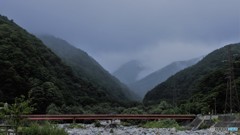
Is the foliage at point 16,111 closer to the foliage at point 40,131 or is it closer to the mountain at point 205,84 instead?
the foliage at point 40,131

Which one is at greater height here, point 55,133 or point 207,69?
point 207,69

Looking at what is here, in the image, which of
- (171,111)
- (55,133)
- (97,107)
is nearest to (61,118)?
(171,111)

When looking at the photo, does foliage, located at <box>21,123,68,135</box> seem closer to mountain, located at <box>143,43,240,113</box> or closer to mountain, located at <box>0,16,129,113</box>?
mountain, located at <box>143,43,240,113</box>

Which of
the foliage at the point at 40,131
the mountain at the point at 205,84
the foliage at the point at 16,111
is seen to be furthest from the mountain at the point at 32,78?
the foliage at the point at 16,111

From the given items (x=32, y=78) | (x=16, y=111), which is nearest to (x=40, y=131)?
(x=16, y=111)

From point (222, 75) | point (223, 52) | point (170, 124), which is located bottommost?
point (170, 124)

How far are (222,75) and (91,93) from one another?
4590 cm

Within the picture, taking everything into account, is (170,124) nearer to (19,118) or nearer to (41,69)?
(19,118)

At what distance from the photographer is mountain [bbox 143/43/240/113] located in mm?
77062

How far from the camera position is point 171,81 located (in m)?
135

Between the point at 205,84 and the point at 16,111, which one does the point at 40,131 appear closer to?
the point at 16,111

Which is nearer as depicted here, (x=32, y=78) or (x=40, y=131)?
(x=40, y=131)

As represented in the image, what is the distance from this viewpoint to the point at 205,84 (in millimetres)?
92438

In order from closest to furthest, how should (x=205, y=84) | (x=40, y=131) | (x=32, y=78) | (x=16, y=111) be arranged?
1. (x=16, y=111)
2. (x=40, y=131)
3. (x=32, y=78)
4. (x=205, y=84)
